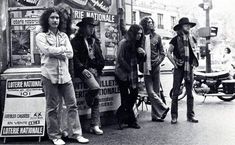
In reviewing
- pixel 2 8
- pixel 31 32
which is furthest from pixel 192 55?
pixel 2 8

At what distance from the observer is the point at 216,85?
12.6m

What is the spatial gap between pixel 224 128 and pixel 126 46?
2.57 metres

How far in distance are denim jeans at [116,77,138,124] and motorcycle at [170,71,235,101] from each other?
4750mm

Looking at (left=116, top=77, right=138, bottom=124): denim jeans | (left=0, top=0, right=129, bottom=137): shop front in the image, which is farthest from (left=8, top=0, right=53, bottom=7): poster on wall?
(left=116, top=77, right=138, bottom=124): denim jeans

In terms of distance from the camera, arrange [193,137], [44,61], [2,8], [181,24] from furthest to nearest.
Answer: [181,24] → [2,8] → [193,137] → [44,61]

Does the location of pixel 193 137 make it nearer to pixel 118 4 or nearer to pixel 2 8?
pixel 118 4

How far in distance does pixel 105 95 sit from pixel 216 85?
5573 mm

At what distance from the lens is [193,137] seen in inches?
271

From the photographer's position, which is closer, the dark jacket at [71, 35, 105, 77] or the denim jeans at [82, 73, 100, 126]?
the dark jacket at [71, 35, 105, 77]

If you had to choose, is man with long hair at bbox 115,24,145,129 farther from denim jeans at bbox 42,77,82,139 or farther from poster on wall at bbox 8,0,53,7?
poster on wall at bbox 8,0,53,7

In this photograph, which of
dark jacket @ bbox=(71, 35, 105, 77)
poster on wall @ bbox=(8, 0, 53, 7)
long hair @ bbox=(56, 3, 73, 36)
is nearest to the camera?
long hair @ bbox=(56, 3, 73, 36)

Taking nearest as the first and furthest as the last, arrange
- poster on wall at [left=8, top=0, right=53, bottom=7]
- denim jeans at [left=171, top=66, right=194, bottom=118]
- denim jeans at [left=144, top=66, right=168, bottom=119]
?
poster on wall at [left=8, top=0, right=53, bottom=7]
denim jeans at [left=171, top=66, right=194, bottom=118]
denim jeans at [left=144, top=66, right=168, bottom=119]

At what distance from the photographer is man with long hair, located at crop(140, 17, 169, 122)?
28.2 feet

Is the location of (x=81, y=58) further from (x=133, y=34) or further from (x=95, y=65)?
(x=133, y=34)
